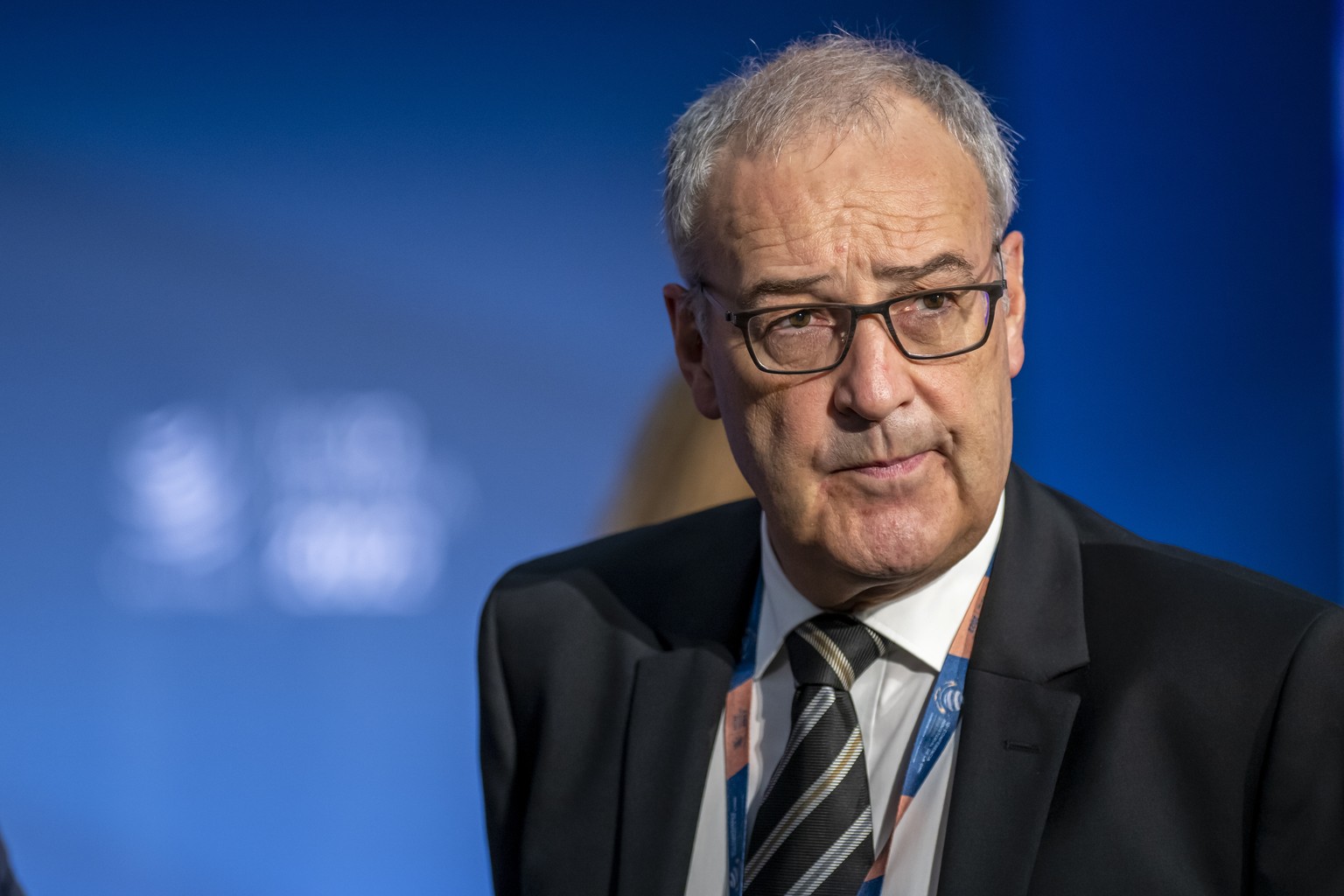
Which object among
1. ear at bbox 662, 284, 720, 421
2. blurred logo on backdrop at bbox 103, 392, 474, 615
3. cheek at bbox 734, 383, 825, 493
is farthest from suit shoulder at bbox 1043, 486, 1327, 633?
blurred logo on backdrop at bbox 103, 392, 474, 615

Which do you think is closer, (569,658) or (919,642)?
(919,642)

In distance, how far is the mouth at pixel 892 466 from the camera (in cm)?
123

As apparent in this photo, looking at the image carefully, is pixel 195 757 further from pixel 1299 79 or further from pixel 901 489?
pixel 1299 79

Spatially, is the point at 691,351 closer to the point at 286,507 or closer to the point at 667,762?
the point at 667,762

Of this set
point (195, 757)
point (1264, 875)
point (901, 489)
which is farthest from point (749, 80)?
point (195, 757)

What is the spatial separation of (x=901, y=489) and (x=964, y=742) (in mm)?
255

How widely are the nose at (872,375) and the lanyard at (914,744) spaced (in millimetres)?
259

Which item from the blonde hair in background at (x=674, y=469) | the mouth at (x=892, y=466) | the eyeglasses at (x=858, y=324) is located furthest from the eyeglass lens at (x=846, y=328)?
the blonde hair in background at (x=674, y=469)

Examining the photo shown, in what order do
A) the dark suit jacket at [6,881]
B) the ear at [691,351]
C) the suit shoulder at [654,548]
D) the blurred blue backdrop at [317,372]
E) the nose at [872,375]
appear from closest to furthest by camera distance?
the nose at [872,375] → the ear at [691,351] → the dark suit jacket at [6,881] → the suit shoulder at [654,548] → the blurred blue backdrop at [317,372]

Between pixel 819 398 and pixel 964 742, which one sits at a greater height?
pixel 819 398

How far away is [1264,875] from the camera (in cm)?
108

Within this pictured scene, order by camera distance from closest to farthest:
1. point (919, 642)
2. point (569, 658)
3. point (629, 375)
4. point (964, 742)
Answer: point (964, 742) → point (919, 642) → point (569, 658) → point (629, 375)

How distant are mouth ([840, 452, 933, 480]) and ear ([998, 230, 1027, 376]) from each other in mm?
229

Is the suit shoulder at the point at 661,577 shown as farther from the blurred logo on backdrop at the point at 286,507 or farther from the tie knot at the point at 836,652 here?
the blurred logo on backdrop at the point at 286,507
